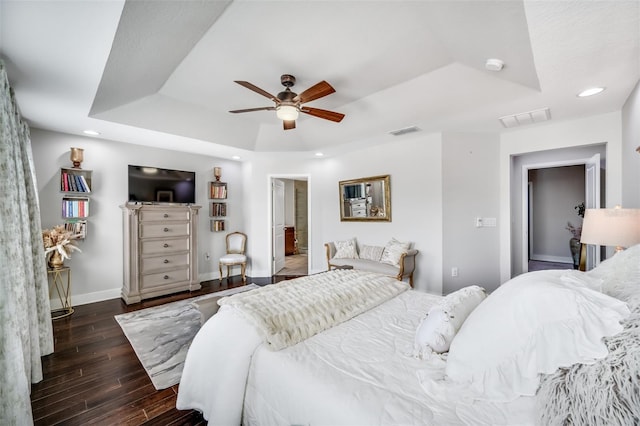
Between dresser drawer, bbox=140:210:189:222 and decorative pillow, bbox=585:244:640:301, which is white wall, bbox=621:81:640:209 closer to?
decorative pillow, bbox=585:244:640:301

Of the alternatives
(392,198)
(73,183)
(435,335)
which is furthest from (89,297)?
(392,198)

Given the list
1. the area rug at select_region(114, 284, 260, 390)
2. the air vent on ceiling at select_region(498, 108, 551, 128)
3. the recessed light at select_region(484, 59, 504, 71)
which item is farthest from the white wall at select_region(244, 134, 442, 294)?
the area rug at select_region(114, 284, 260, 390)

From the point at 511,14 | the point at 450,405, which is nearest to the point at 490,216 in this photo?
the point at 511,14

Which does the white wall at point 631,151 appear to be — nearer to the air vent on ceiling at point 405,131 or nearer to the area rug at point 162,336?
the air vent on ceiling at point 405,131

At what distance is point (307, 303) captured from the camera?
1.68m

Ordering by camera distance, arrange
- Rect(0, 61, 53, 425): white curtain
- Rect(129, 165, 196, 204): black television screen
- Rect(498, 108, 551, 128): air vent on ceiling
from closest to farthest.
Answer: Rect(0, 61, 53, 425): white curtain < Rect(498, 108, 551, 128): air vent on ceiling < Rect(129, 165, 196, 204): black television screen

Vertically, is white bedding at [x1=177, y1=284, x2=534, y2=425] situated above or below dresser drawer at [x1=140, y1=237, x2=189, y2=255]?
below

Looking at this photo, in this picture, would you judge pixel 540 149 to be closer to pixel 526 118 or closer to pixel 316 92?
pixel 526 118

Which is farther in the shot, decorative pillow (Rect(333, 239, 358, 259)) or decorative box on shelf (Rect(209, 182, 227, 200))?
decorative box on shelf (Rect(209, 182, 227, 200))

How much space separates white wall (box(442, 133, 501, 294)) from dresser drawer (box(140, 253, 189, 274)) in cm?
422

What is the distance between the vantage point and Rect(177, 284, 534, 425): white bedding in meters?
0.92

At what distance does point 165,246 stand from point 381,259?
3512 mm

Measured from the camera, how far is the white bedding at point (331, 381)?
916 millimetres

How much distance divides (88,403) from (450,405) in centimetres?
242
